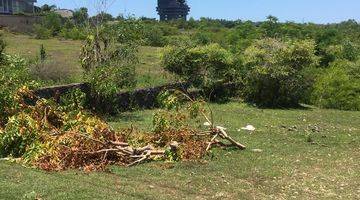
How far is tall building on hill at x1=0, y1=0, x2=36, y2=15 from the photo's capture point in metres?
69.9

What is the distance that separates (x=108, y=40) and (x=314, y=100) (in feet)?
33.0

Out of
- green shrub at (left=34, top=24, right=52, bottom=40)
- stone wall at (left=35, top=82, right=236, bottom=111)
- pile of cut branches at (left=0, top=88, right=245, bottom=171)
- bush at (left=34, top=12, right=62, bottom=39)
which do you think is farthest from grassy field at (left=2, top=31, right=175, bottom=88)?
bush at (left=34, top=12, right=62, bottom=39)

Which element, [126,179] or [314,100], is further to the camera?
[314,100]

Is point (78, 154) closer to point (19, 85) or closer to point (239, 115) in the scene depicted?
point (19, 85)

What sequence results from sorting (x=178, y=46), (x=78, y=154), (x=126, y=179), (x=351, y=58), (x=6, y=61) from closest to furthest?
(x=126, y=179)
(x=78, y=154)
(x=6, y=61)
(x=178, y=46)
(x=351, y=58)

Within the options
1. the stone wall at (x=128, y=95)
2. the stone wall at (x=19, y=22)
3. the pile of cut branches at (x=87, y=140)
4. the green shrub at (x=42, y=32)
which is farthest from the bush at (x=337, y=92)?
the stone wall at (x=19, y=22)

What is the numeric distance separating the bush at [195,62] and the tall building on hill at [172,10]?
322 ft

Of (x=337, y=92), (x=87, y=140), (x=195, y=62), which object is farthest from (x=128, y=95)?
(x=337, y=92)

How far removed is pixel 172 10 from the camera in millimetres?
125625

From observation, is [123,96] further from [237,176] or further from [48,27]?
[48,27]

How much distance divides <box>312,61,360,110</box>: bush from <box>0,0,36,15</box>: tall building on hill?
164ft

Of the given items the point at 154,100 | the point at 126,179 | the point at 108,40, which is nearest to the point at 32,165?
the point at 126,179

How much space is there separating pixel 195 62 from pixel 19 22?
1551 inches

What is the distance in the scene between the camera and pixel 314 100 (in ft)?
81.9
